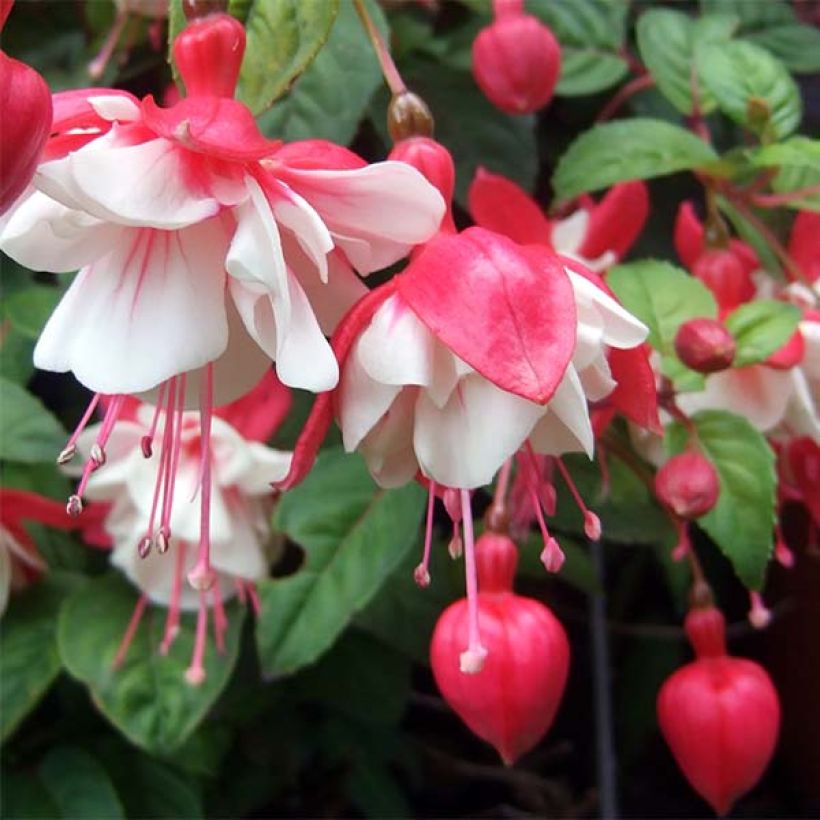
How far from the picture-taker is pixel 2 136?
0.31 m

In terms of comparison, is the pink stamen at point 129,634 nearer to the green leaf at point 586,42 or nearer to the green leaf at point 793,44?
the green leaf at point 586,42

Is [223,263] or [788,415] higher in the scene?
[223,263]

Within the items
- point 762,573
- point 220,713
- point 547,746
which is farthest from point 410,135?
point 547,746

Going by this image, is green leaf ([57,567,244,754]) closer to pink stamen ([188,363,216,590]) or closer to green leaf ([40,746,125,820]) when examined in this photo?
green leaf ([40,746,125,820])

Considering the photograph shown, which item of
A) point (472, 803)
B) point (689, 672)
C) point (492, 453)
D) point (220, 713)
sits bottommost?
point (472, 803)

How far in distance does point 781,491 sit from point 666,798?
1.95 feet

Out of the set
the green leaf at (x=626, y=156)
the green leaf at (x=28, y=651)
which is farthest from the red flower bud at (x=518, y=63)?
the green leaf at (x=28, y=651)

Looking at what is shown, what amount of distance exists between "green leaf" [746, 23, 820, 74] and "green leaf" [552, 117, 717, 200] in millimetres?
267

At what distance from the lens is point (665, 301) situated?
0.58 meters

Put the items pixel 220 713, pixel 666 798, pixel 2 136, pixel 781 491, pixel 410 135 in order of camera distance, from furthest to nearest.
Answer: pixel 666 798 → pixel 220 713 → pixel 781 491 → pixel 410 135 → pixel 2 136

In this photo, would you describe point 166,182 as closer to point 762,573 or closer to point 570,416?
point 570,416

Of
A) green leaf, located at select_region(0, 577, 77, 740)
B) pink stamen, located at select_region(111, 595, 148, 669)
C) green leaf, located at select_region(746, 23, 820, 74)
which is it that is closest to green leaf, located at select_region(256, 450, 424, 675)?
pink stamen, located at select_region(111, 595, 148, 669)

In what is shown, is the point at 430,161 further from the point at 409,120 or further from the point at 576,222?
the point at 576,222

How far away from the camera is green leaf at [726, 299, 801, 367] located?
1.80ft
